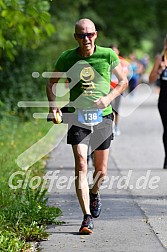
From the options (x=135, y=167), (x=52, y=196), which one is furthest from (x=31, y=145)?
(x=52, y=196)

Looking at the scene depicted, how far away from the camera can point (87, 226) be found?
7.63 m

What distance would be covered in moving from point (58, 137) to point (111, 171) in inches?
203

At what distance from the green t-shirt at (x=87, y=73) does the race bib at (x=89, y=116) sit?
0.17ft

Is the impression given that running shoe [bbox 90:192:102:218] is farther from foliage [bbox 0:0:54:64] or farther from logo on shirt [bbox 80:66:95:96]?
foliage [bbox 0:0:54:64]

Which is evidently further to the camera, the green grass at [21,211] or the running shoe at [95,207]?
the running shoe at [95,207]

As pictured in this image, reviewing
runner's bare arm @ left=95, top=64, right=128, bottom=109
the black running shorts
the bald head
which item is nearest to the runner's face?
the bald head

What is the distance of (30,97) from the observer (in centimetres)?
2094

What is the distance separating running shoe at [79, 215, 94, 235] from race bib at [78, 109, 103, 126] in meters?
0.91

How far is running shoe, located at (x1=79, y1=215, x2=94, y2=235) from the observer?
7.59 m

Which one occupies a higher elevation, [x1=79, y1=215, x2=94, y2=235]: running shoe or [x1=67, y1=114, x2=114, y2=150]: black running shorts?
[x1=67, y1=114, x2=114, y2=150]: black running shorts

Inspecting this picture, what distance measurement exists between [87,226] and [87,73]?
4.75 feet

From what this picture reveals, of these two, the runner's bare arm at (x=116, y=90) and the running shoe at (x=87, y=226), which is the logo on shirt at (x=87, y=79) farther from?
the running shoe at (x=87, y=226)

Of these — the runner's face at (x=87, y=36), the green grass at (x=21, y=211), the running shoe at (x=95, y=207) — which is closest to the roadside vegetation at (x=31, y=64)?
the green grass at (x=21, y=211)

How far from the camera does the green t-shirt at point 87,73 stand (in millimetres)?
7789
